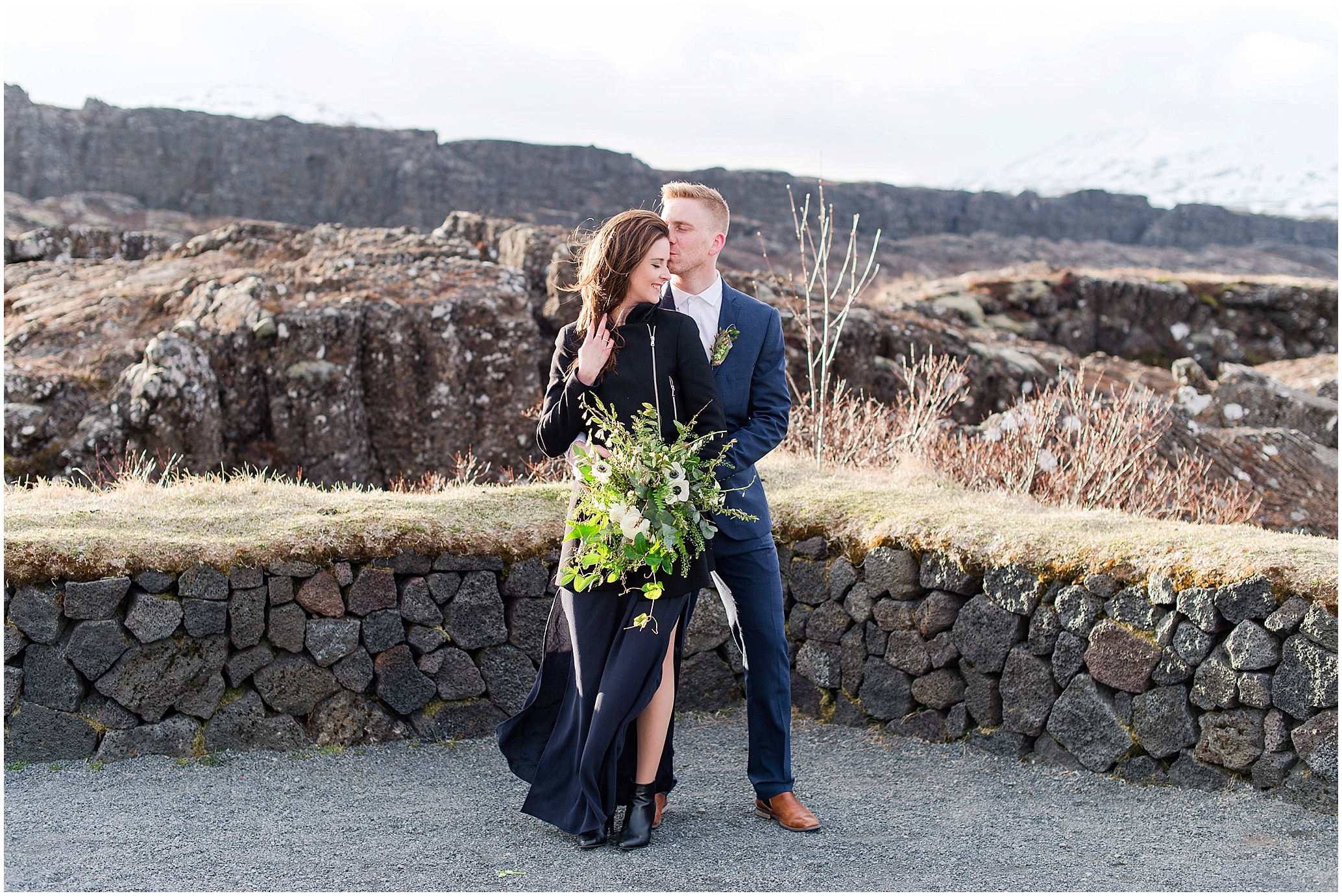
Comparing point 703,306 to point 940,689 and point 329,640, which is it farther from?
point 329,640

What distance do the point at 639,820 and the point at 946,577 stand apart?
176 centimetres

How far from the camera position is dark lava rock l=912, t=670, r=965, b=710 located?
4.30 metres

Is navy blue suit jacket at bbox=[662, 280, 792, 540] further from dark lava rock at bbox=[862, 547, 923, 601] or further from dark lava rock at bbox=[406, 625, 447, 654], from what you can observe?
dark lava rock at bbox=[406, 625, 447, 654]

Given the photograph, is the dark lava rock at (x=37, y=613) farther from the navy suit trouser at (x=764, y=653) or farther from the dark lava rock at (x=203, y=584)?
the navy suit trouser at (x=764, y=653)

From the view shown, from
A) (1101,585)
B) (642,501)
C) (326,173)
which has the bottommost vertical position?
(1101,585)

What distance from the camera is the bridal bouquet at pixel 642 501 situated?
9.52 feet

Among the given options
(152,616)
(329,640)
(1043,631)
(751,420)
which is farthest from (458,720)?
(1043,631)

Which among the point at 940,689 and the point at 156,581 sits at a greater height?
the point at 156,581

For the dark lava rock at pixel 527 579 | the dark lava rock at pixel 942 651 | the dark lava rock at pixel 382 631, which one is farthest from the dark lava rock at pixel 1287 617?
the dark lava rock at pixel 382 631

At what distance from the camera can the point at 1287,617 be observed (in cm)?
345

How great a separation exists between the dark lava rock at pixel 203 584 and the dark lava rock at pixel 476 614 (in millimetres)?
899

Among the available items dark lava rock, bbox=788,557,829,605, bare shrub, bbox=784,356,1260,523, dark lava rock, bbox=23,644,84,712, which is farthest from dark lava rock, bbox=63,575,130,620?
bare shrub, bbox=784,356,1260,523

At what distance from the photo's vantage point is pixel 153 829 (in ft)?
11.1

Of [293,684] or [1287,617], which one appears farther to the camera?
[293,684]
